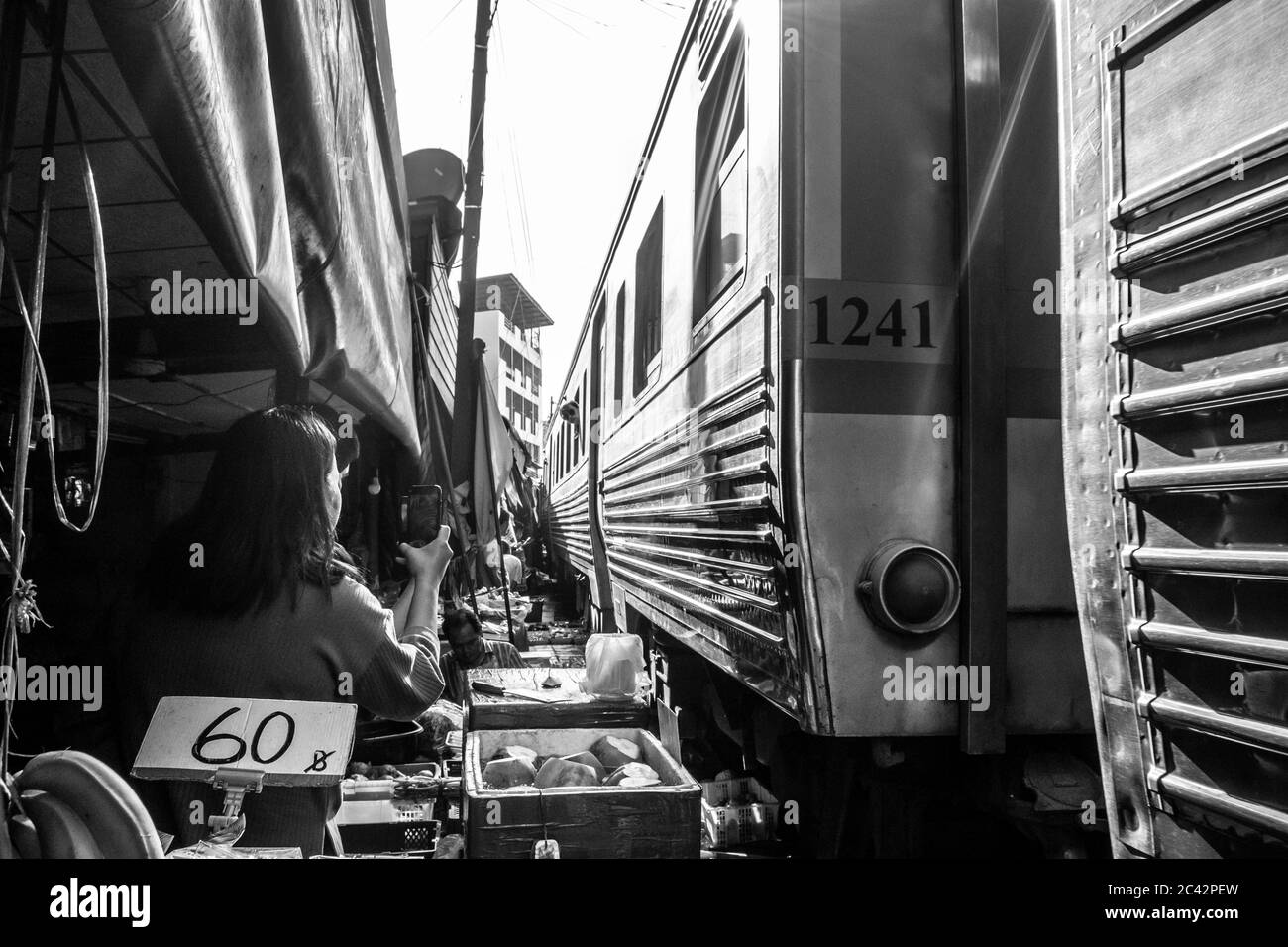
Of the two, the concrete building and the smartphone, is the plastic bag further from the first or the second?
the concrete building

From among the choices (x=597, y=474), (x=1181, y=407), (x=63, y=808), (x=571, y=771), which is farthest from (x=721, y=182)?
(x=597, y=474)

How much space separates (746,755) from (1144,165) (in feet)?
7.01

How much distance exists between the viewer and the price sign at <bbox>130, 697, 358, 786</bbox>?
1643mm

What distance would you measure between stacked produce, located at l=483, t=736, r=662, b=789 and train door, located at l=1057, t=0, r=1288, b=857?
3.11ft

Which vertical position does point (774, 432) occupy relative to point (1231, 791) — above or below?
above

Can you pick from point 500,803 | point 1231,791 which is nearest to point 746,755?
point 500,803

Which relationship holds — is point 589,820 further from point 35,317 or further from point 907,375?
point 35,317

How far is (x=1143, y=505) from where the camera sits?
1335mm

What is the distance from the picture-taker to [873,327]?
1820 millimetres

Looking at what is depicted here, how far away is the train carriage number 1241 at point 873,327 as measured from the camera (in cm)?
179

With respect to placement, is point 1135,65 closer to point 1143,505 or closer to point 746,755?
point 1143,505

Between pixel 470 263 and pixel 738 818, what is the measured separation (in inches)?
99.0

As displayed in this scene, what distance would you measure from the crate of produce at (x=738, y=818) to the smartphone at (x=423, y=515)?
1010 millimetres

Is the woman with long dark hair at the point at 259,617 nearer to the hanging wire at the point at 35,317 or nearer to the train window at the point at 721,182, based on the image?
the hanging wire at the point at 35,317
